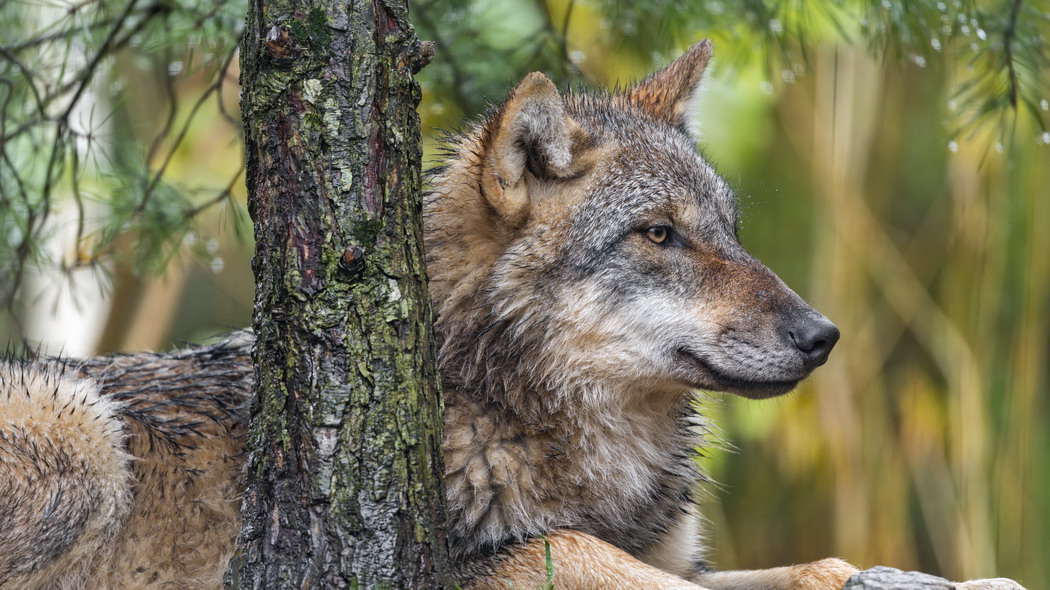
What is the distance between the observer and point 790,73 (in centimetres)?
569

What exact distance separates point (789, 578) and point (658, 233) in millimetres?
1490

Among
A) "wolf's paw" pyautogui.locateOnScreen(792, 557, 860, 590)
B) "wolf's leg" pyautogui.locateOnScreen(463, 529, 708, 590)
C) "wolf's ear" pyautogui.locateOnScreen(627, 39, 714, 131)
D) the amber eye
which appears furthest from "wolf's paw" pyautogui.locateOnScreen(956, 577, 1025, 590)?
"wolf's ear" pyautogui.locateOnScreen(627, 39, 714, 131)

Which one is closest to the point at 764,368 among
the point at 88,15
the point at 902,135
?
the point at 88,15

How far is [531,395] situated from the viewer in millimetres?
3938

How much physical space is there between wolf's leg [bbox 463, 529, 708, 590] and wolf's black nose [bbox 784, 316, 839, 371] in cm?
94

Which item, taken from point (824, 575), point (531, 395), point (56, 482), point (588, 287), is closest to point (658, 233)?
point (588, 287)

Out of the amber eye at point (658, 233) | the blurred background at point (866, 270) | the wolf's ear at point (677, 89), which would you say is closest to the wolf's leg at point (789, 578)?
the amber eye at point (658, 233)

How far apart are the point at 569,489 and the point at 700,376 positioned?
67 centimetres

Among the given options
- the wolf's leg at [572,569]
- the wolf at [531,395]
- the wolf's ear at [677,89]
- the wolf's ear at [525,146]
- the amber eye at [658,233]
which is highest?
the wolf's ear at [677,89]

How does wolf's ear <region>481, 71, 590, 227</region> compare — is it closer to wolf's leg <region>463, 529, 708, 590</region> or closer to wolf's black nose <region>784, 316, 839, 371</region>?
wolf's black nose <region>784, 316, 839, 371</region>

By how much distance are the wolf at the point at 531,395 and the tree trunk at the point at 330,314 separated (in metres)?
0.85

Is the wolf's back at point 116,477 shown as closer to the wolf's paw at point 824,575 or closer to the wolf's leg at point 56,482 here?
the wolf's leg at point 56,482

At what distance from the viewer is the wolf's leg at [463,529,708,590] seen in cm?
352

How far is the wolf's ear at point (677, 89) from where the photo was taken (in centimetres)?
480
